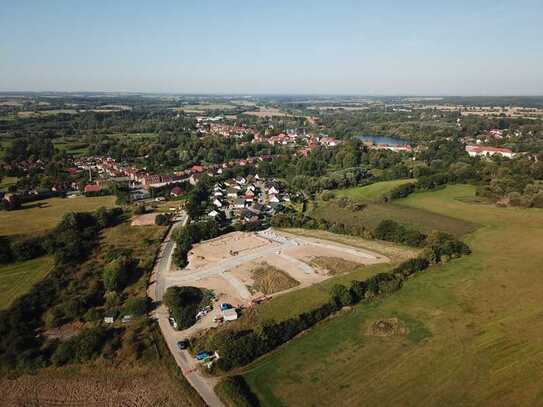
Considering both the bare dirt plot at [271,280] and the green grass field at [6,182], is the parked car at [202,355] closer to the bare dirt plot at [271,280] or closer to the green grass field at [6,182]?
the bare dirt plot at [271,280]

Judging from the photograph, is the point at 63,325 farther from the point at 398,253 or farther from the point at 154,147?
the point at 154,147

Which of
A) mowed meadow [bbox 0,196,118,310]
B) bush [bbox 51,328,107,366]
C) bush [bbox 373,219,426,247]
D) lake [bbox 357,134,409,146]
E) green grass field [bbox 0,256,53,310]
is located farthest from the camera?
lake [bbox 357,134,409,146]

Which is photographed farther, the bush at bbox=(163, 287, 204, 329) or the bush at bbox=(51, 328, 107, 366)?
the bush at bbox=(163, 287, 204, 329)

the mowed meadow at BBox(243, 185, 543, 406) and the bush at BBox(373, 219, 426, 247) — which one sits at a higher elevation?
the bush at BBox(373, 219, 426, 247)

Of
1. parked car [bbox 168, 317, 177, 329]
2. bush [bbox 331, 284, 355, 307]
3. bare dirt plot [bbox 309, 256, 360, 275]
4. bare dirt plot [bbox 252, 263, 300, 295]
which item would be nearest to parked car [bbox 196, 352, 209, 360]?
parked car [bbox 168, 317, 177, 329]

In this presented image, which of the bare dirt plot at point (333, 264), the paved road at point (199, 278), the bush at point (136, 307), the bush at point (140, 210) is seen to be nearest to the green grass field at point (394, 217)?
the paved road at point (199, 278)

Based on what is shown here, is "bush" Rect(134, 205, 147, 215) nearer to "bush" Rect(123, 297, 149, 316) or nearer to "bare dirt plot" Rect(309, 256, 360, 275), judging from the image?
"bush" Rect(123, 297, 149, 316)
